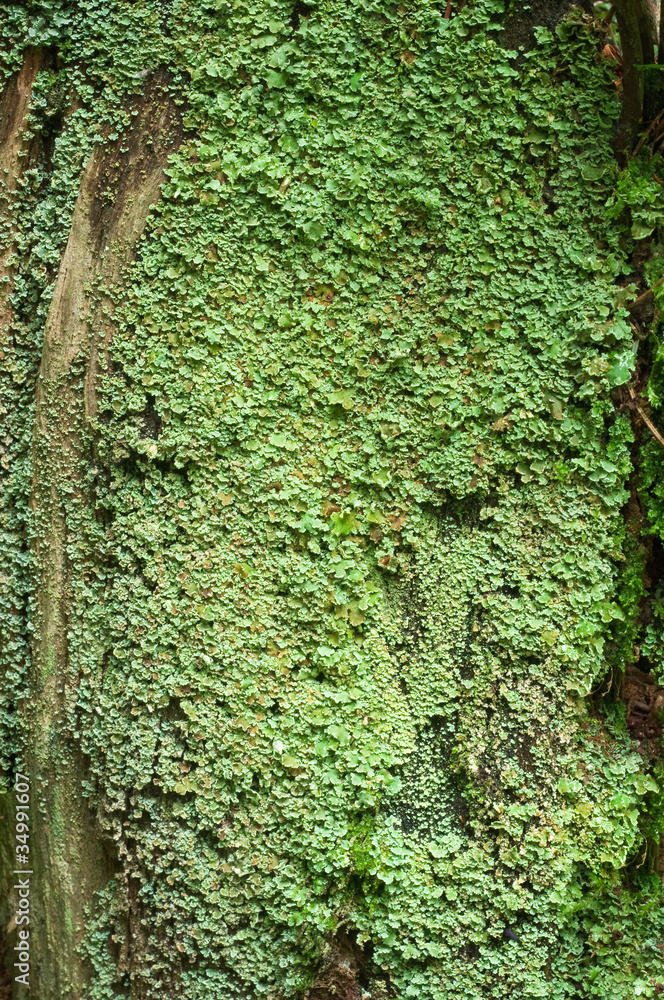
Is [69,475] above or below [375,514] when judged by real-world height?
below

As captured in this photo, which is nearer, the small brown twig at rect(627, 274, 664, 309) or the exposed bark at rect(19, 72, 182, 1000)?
the small brown twig at rect(627, 274, 664, 309)

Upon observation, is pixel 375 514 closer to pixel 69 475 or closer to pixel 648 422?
pixel 648 422

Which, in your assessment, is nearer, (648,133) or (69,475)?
(648,133)

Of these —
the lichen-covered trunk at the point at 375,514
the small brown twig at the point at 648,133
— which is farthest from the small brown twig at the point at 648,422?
the small brown twig at the point at 648,133

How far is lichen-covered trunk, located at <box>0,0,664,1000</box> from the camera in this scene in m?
2.02

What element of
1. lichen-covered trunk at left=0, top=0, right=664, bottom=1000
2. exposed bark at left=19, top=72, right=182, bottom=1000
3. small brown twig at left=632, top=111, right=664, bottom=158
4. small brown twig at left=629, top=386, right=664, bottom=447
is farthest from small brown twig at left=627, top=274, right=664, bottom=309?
exposed bark at left=19, top=72, right=182, bottom=1000

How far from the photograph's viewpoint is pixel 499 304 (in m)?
2.09

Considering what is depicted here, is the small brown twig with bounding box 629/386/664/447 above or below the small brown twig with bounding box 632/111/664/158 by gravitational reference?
below

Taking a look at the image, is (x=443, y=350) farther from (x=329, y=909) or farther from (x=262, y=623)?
(x=329, y=909)

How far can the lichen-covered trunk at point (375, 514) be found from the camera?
2.02 meters

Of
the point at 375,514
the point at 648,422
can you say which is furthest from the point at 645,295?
the point at 375,514

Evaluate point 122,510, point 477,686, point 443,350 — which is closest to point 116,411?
point 122,510

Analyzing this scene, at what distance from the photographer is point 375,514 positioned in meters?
2.12

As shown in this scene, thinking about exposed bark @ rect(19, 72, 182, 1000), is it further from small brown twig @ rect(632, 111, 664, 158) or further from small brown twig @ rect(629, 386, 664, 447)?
small brown twig @ rect(629, 386, 664, 447)
